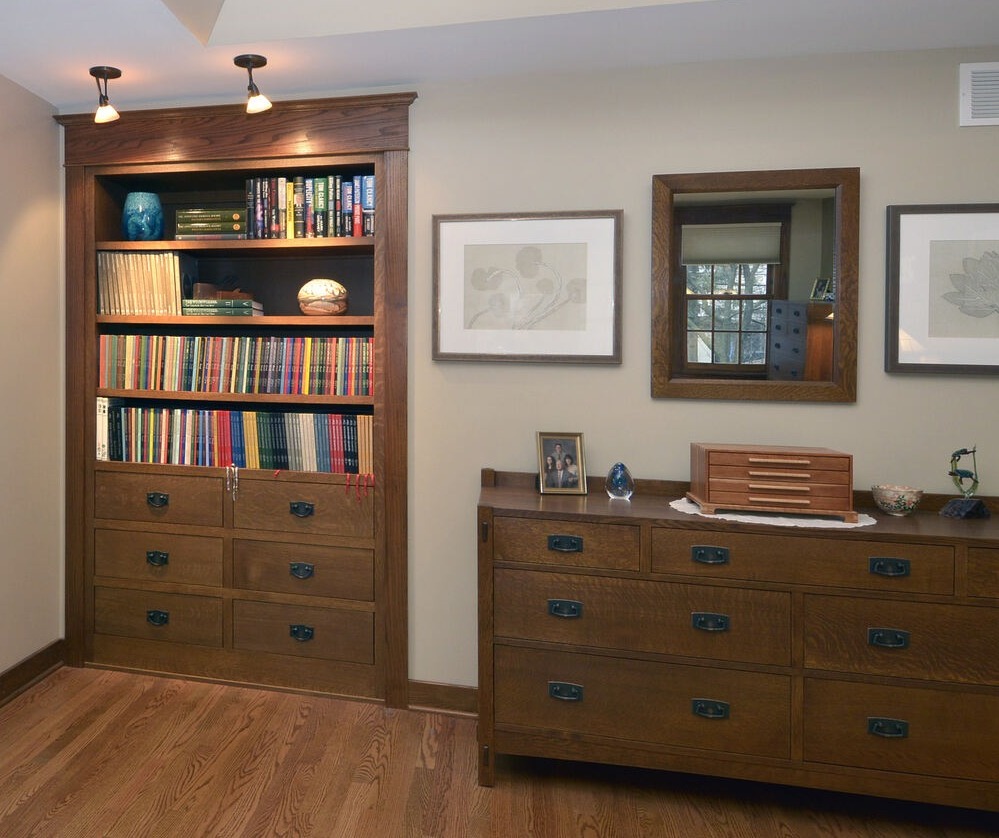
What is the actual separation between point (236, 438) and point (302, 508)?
0.41 meters

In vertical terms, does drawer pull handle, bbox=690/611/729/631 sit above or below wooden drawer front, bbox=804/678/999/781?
above

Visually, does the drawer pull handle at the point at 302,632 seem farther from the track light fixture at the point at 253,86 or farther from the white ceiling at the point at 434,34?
the white ceiling at the point at 434,34

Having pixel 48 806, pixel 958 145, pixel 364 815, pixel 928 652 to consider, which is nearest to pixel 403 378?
pixel 364 815

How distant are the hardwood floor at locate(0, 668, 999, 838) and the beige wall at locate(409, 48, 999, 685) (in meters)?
0.41

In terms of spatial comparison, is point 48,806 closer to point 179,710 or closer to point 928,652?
point 179,710

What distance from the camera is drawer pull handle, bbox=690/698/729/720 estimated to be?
1.86m

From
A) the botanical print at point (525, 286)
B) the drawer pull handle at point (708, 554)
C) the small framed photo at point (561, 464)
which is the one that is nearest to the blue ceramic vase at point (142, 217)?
the botanical print at point (525, 286)

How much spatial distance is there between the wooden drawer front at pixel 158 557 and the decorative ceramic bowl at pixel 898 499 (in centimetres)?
245

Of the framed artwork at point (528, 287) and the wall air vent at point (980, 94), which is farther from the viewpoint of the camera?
the framed artwork at point (528, 287)

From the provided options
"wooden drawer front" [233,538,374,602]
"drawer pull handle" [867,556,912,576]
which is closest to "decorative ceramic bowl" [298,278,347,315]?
"wooden drawer front" [233,538,374,602]

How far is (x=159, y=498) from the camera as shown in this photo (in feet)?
8.63

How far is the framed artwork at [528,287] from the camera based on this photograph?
2.27 metres

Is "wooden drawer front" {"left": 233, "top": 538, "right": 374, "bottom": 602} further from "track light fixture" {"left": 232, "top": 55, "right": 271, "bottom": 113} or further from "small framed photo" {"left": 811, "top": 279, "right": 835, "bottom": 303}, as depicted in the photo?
"small framed photo" {"left": 811, "top": 279, "right": 835, "bottom": 303}

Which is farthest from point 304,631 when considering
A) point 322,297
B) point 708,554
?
point 708,554
